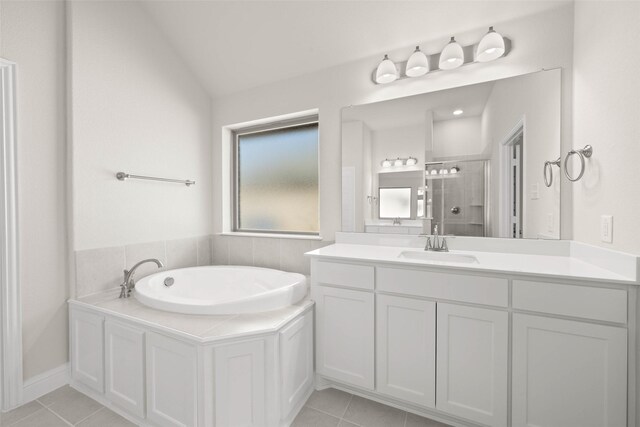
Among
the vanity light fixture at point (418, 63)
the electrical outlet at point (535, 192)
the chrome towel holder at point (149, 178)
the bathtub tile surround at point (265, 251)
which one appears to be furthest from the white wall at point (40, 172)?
the electrical outlet at point (535, 192)

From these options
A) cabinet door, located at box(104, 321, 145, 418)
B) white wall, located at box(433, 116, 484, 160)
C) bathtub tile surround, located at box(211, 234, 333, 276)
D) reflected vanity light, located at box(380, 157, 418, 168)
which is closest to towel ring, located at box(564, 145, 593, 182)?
white wall, located at box(433, 116, 484, 160)

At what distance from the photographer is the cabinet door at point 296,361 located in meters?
1.43

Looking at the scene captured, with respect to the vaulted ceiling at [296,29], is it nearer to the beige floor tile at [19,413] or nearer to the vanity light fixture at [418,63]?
the vanity light fixture at [418,63]

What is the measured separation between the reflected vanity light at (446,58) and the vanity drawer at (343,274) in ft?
4.53

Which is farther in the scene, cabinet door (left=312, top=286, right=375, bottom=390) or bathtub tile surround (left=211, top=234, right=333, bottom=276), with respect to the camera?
bathtub tile surround (left=211, top=234, right=333, bottom=276)

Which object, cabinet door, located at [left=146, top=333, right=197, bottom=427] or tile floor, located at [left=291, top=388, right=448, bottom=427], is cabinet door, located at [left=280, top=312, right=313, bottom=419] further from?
cabinet door, located at [left=146, top=333, right=197, bottom=427]

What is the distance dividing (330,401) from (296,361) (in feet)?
1.24

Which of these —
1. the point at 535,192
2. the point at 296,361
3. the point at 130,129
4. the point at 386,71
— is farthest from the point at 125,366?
the point at 535,192

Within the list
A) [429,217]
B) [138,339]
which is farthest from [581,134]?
[138,339]

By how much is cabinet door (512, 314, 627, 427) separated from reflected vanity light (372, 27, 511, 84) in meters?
1.55

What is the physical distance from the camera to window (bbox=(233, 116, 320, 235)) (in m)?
2.68

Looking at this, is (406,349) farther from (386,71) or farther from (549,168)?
(386,71)

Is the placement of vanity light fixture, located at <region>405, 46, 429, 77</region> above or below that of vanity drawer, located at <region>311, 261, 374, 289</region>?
above

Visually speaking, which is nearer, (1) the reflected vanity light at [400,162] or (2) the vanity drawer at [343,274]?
(2) the vanity drawer at [343,274]
